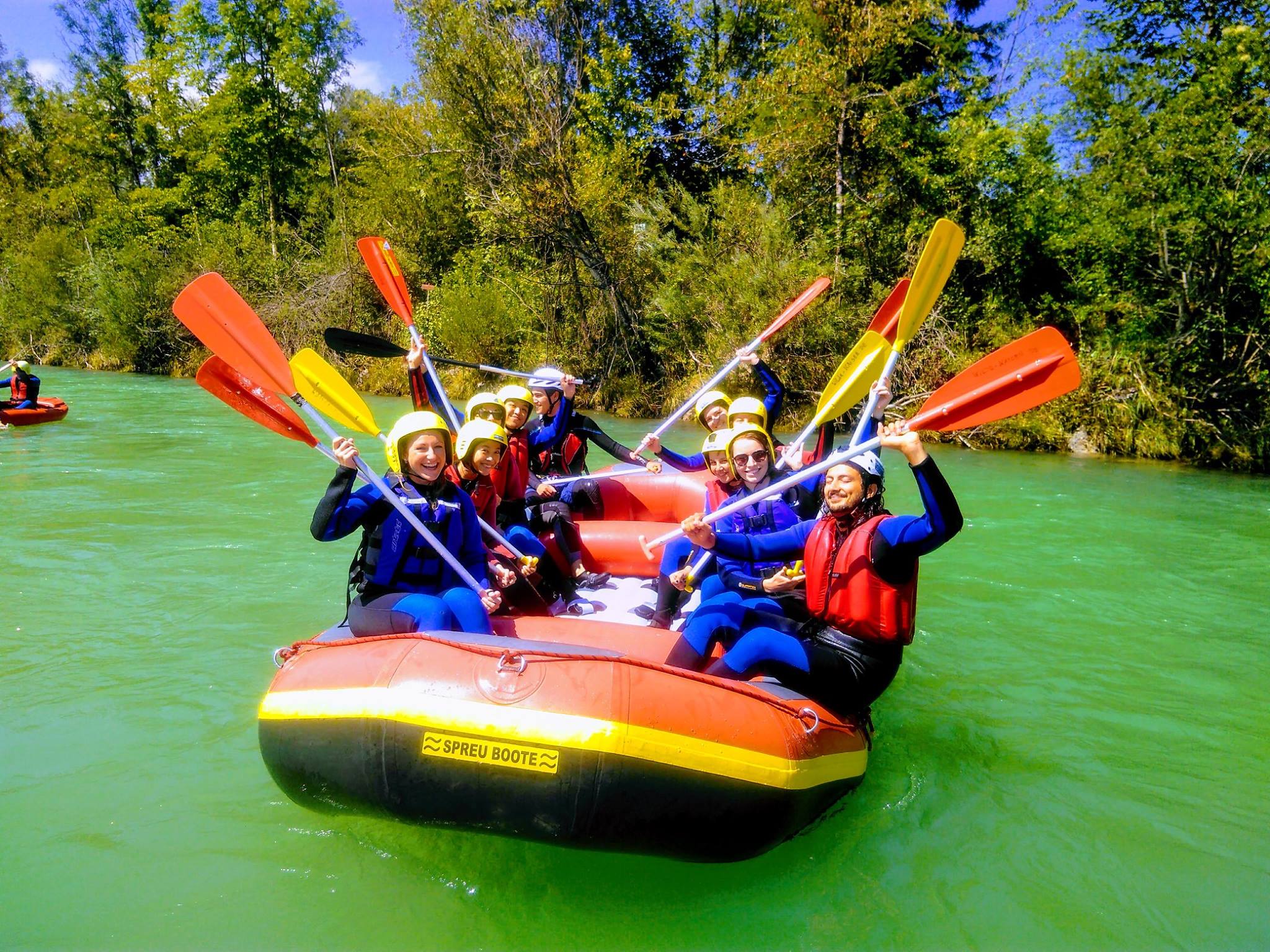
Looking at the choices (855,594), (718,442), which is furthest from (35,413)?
(855,594)

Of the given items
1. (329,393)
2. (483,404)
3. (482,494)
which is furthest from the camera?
(483,404)

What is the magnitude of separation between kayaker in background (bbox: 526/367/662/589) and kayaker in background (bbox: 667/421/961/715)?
5.59 ft

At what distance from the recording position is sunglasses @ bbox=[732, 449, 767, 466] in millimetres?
3275

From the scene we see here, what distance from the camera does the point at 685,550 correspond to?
377cm

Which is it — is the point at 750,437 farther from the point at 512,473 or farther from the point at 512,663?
the point at 512,663

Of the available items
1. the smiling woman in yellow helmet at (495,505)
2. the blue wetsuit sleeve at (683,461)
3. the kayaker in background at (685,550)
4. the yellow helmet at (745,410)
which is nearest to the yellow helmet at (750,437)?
the kayaker in background at (685,550)

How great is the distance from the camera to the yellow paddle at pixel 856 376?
130 inches

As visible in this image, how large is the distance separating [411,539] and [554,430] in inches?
98.3

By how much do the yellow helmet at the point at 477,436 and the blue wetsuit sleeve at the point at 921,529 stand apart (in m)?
1.72

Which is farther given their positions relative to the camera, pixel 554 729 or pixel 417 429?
pixel 417 429

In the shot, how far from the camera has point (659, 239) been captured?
43.7 ft

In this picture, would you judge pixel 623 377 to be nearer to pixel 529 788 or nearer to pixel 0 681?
pixel 0 681

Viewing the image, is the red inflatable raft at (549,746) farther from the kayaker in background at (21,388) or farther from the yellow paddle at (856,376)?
the kayaker in background at (21,388)

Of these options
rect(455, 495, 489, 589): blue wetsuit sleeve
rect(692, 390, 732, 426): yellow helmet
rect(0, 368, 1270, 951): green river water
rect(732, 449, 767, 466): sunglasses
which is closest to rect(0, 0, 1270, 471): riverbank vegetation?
rect(0, 368, 1270, 951): green river water
